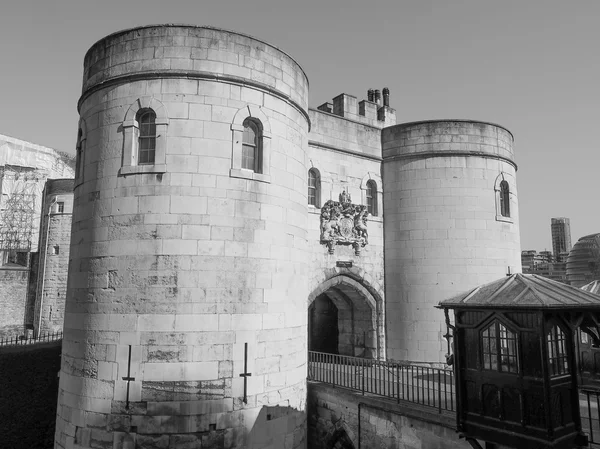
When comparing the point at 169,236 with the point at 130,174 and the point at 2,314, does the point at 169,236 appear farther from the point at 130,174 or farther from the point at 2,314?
the point at 2,314

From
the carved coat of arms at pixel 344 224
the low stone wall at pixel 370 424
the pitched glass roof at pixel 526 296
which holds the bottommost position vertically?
the low stone wall at pixel 370 424

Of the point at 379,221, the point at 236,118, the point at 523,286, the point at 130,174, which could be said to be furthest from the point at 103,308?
the point at 379,221

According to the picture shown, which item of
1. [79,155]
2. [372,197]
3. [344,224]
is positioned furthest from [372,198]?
[79,155]

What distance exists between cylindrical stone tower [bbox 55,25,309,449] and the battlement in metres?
6.50

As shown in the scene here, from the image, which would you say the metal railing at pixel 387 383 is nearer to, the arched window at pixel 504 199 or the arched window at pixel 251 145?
the arched window at pixel 251 145

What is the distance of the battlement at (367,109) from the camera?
59.1 ft

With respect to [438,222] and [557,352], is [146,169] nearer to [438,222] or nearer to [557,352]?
[557,352]

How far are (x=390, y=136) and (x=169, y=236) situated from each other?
10.7 meters

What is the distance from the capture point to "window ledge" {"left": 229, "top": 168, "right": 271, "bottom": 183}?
10925 mm

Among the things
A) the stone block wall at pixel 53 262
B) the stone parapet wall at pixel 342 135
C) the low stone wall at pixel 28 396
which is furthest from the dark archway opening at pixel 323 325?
the stone block wall at pixel 53 262

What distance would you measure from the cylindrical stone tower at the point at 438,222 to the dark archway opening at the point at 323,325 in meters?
3.15

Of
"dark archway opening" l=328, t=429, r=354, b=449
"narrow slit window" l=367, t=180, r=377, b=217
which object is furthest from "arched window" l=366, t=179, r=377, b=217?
"dark archway opening" l=328, t=429, r=354, b=449

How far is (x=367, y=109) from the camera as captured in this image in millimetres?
18750

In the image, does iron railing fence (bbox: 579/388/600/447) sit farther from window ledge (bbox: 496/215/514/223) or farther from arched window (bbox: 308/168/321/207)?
arched window (bbox: 308/168/321/207)
